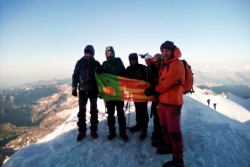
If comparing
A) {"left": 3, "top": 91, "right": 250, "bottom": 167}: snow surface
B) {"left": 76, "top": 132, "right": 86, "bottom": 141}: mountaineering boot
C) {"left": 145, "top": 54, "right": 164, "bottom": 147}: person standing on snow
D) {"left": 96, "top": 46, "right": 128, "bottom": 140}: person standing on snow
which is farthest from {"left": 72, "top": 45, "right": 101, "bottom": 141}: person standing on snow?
{"left": 145, "top": 54, "right": 164, "bottom": 147}: person standing on snow

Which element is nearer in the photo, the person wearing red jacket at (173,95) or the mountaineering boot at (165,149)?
the person wearing red jacket at (173,95)

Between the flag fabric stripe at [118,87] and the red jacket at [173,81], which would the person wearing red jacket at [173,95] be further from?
the flag fabric stripe at [118,87]

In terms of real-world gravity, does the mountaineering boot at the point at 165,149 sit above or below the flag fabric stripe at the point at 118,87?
below

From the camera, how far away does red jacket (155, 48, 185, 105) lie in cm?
539

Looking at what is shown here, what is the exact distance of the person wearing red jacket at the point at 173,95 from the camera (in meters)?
5.42

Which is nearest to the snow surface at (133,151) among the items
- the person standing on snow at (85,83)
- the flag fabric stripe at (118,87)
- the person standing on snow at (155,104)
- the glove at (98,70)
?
the person standing on snow at (155,104)

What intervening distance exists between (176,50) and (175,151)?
3.68 m

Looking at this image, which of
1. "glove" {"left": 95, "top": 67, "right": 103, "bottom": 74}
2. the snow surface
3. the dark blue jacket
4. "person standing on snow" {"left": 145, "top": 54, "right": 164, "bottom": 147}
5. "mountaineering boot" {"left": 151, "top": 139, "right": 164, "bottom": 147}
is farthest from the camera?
the dark blue jacket

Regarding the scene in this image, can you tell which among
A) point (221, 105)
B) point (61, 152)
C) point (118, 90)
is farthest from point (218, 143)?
point (221, 105)

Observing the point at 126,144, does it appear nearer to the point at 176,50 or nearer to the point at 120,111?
the point at 120,111

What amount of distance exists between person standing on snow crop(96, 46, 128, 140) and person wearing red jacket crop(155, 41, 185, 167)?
2700 mm

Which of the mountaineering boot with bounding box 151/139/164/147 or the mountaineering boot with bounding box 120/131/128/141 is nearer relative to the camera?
the mountaineering boot with bounding box 151/139/164/147

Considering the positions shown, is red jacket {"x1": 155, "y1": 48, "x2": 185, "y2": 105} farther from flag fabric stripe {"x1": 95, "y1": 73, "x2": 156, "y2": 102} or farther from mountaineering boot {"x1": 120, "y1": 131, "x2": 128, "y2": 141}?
mountaineering boot {"x1": 120, "y1": 131, "x2": 128, "y2": 141}

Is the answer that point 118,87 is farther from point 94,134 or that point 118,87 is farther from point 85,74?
point 94,134
